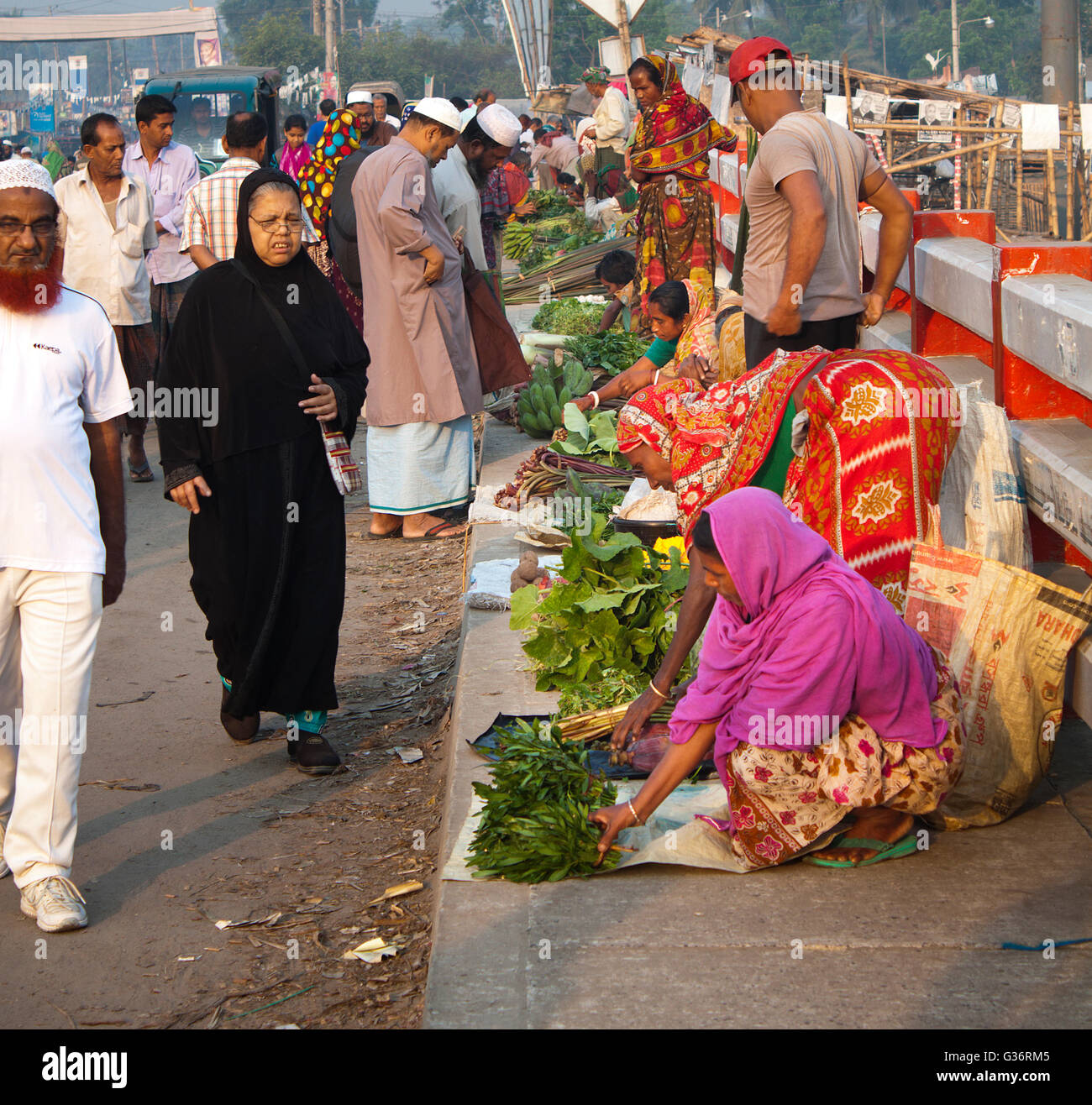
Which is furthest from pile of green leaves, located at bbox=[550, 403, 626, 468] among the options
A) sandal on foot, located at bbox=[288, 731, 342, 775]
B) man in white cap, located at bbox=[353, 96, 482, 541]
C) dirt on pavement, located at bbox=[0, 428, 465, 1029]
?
sandal on foot, located at bbox=[288, 731, 342, 775]

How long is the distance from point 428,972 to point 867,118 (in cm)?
1898

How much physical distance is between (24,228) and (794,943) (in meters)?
2.59

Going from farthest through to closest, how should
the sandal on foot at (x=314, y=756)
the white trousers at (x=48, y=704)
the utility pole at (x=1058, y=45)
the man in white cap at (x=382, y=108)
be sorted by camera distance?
the utility pole at (x=1058, y=45)
the man in white cap at (x=382, y=108)
the sandal on foot at (x=314, y=756)
the white trousers at (x=48, y=704)

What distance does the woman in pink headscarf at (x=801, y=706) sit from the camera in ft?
10.2

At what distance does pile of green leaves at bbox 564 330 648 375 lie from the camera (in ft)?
30.5

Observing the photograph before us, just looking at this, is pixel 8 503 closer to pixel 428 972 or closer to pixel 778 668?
pixel 428 972

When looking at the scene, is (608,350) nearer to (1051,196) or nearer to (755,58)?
(755,58)

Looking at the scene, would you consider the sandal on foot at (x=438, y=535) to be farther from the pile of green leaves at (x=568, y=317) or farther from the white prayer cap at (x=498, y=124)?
the pile of green leaves at (x=568, y=317)

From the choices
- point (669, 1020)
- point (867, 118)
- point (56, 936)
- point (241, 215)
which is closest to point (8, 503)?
point (56, 936)

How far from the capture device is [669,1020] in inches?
106

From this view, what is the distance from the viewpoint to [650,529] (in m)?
5.64

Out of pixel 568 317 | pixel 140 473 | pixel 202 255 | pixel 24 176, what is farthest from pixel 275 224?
pixel 568 317

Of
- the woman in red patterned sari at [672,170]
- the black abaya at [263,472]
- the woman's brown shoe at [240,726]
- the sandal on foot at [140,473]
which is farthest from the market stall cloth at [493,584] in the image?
the woman in red patterned sari at [672,170]

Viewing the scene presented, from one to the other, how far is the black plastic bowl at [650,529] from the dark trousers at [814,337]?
95 centimetres
